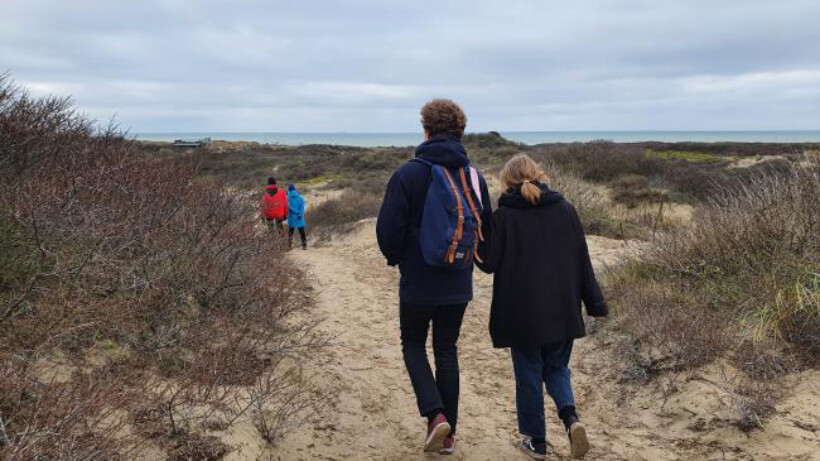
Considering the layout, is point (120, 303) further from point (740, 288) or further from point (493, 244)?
point (740, 288)

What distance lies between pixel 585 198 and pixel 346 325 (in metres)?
8.64

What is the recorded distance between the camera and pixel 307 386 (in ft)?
15.3

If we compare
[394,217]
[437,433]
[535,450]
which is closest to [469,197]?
[394,217]

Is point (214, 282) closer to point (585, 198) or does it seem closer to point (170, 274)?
point (170, 274)

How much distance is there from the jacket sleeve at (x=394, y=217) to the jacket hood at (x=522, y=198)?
2.00 ft

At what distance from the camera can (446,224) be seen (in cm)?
333

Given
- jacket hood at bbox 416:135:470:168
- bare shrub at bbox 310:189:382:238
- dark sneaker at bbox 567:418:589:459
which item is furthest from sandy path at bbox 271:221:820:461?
bare shrub at bbox 310:189:382:238

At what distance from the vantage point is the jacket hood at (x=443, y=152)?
344 centimetres

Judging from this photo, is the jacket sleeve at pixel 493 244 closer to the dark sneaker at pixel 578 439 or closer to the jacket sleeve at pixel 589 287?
the jacket sleeve at pixel 589 287

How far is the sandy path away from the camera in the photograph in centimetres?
378

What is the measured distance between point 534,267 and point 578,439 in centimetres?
104

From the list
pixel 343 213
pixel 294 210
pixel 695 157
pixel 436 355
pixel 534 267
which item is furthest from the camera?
pixel 695 157

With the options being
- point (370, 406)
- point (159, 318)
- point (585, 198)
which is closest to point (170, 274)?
point (159, 318)

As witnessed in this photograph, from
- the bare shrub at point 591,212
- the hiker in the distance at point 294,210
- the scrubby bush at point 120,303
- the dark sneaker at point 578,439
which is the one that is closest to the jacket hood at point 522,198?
the dark sneaker at point 578,439
